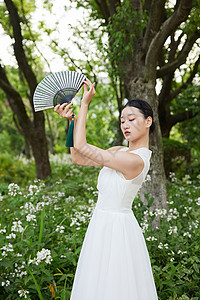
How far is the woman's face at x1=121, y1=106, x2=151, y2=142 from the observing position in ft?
6.72

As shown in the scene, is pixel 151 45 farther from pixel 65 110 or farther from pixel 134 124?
pixel 65 110

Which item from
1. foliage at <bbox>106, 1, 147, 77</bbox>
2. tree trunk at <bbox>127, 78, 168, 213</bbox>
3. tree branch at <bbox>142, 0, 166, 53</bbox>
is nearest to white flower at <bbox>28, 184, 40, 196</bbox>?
tree trunk at <bbox>127, 78, 168, 213</bbox>

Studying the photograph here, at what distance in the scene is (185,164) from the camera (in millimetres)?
8688

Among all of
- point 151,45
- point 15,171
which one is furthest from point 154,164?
point 15,171

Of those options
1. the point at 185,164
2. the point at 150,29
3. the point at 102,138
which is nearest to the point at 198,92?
the point at 185,164

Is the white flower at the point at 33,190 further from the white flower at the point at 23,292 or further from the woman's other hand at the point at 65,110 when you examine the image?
the woman's other hand at the point at 65,110

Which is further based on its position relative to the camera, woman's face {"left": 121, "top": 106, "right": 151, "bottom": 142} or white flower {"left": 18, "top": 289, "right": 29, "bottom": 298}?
white flower {"left": 18, "top": 289, "right": 29, "bottom": 298}

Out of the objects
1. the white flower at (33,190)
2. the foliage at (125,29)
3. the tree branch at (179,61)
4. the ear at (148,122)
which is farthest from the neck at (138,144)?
the tree branch at (179,61)

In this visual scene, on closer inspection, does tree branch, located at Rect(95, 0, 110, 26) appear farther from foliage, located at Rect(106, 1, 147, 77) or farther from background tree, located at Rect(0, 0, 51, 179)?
background tree, located at Rect(0, 0, 51, 179)

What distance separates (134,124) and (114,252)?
2.82 feet

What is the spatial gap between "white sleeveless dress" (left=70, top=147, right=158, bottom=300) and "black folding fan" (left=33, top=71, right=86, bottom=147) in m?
0.45

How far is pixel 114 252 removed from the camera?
194cm

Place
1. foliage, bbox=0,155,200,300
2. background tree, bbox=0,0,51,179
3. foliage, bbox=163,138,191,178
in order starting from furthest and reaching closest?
foliage, bbox=163,138,191,178 < background tree, bbox=0,0,51,179 < foliage, bbox=0,155,200,300

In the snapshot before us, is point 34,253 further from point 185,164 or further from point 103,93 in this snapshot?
point 103,93
